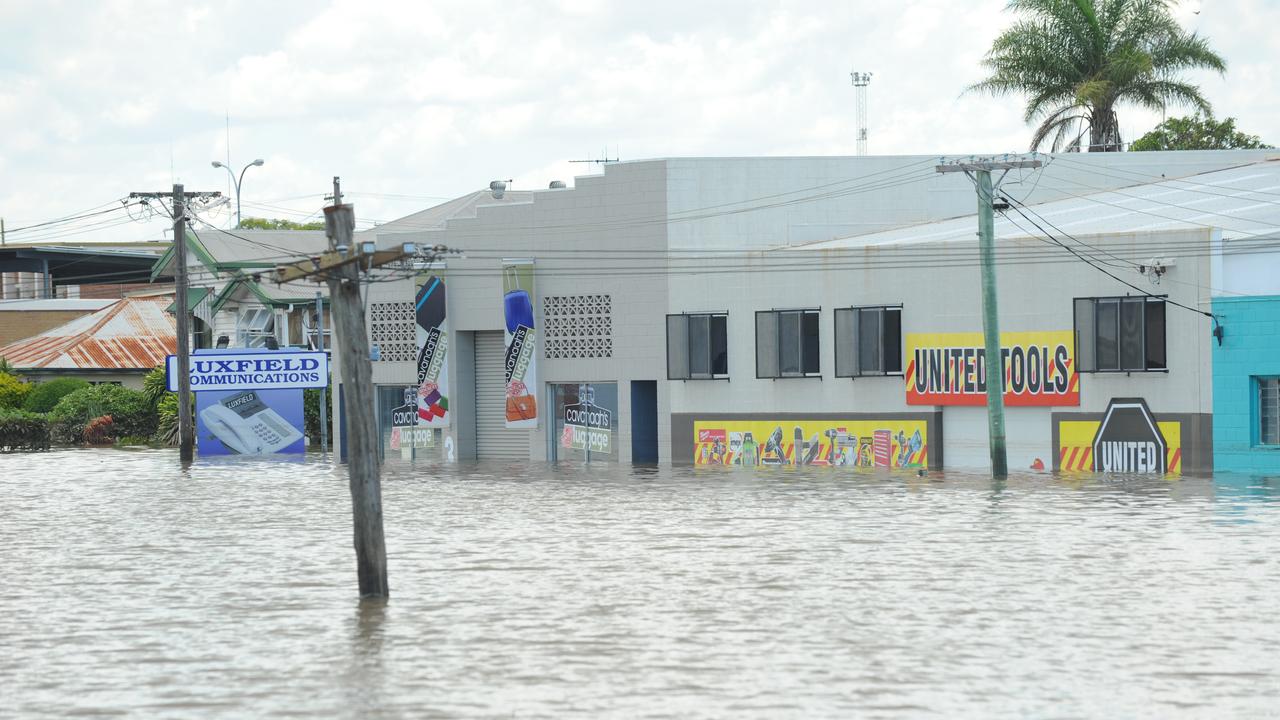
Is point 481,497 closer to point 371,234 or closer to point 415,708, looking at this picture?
point 415,708

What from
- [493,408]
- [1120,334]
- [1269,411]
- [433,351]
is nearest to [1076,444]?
[1120,334]

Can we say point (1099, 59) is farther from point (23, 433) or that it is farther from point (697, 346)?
point (23, 433)


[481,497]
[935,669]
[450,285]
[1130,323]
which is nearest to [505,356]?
[450,285]

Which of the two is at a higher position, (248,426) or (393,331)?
(393,331)

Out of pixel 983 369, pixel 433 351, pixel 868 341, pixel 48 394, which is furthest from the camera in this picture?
pixel 48 394

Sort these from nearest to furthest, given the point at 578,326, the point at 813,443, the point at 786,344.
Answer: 1. the point at 813,443
2. the point at 786,344
3. the point at 578,326

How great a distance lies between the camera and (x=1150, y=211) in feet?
149

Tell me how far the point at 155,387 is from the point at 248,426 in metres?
17.0

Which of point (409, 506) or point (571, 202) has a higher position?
point (571, 202)

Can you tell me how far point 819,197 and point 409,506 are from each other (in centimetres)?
1947

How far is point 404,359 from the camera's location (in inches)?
2153

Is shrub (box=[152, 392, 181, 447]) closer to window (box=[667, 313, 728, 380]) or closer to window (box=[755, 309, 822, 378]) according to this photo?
window (box=[667, 313, 728, 380])

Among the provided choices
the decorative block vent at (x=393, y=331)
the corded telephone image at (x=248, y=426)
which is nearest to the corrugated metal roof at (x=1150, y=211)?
the decorative block vent at (x=393, y=331)

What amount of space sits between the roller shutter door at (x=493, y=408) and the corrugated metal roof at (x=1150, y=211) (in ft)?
34.5
